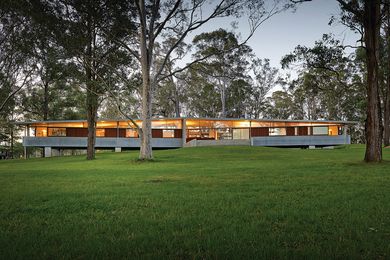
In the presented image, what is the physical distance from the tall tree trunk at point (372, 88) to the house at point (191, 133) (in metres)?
19.2

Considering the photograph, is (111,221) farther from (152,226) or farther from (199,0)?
(199,0)

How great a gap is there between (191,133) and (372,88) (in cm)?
2343

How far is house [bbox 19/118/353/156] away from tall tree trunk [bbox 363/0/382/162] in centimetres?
1916

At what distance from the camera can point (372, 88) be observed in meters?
12.3

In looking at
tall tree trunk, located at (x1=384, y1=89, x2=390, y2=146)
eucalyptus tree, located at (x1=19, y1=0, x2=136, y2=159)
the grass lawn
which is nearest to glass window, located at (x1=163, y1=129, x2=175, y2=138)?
eucalyptus tree, located at (x1=19, y1=0, x2=136, y2=159)

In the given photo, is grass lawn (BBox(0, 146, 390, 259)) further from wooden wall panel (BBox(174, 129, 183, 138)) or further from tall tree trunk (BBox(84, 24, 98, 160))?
wooden wall panel (BBox(174, 129, 183, 138))

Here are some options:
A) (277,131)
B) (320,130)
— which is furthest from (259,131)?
(320,130)

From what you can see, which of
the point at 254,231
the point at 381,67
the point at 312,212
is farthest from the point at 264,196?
the point at 381,67

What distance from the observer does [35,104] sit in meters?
43.3

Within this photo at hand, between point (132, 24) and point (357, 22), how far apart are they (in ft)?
38.0

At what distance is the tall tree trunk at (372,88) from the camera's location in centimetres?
1216

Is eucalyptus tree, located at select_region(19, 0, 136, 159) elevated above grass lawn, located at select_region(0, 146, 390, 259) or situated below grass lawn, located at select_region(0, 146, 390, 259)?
above

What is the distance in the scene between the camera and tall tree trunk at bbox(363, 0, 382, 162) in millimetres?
12164

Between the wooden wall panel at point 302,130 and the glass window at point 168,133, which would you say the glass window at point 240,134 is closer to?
the wooden wall panel at point 302,130
